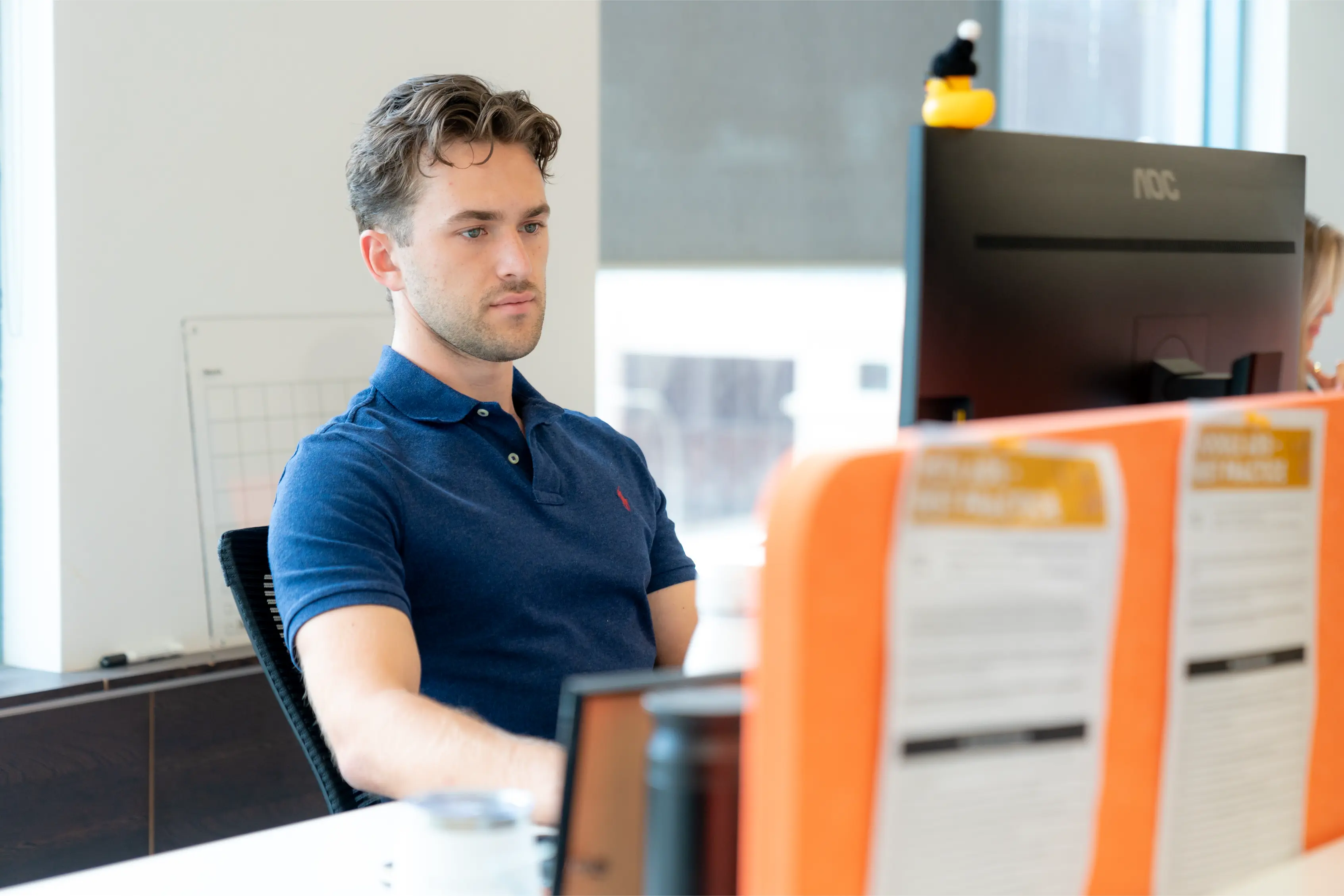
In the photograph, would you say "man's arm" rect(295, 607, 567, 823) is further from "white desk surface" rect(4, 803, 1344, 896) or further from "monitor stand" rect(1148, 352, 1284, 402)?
"monitor stand" rect(1148, 352, 1284, 402)

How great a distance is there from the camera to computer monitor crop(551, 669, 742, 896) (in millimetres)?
660

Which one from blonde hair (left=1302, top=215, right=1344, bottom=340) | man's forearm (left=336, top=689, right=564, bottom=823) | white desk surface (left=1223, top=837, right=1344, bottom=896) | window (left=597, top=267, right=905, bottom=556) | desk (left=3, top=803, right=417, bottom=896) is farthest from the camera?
window (left=597, top=267, right=905, bottom=556)

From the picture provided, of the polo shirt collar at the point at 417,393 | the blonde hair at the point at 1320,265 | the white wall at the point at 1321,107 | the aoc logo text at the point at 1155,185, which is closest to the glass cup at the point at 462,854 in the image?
the aoc logo text at the point at 1155,185

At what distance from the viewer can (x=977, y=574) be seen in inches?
23.2

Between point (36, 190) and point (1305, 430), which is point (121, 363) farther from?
point (1305, 430)

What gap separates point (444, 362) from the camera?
5.49 ft

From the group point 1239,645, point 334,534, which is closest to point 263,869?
point 334,534

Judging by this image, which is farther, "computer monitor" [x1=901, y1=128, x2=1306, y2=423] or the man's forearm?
the man's forearm

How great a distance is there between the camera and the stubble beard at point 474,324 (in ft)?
5.42

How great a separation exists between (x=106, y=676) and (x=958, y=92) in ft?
5.09

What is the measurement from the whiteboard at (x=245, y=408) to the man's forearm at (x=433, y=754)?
0.78m

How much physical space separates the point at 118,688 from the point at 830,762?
5.18 ft

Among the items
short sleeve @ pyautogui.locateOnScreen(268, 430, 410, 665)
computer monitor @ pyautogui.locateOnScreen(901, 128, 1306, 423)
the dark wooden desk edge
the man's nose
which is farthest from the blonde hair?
the dark wooden desk edge

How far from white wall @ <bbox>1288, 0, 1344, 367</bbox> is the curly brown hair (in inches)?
115
